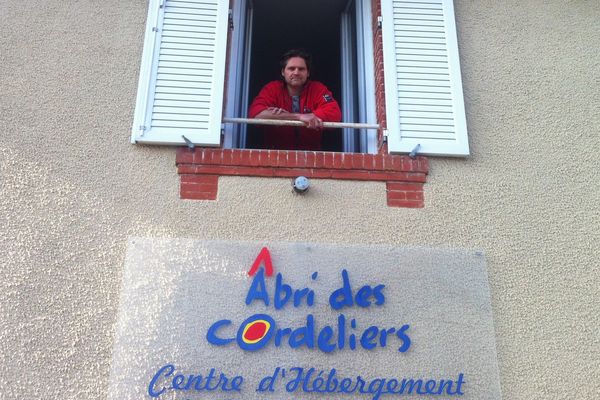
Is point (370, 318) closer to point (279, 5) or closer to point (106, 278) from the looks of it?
point (106, 278)

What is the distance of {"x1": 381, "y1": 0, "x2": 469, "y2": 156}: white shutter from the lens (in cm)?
425

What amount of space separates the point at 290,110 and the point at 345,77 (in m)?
0.72

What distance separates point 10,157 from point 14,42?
1.06 meters

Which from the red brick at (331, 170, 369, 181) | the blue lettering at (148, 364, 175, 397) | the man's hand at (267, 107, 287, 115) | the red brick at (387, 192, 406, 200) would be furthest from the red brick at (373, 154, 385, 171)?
the blue lettering at (148, 364, 175, 397)

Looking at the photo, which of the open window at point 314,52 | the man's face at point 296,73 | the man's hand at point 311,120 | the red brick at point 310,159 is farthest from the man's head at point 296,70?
the red brick at point 310,159

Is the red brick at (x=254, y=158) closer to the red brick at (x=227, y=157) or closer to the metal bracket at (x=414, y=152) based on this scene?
the red brick at (x=227, y=157)

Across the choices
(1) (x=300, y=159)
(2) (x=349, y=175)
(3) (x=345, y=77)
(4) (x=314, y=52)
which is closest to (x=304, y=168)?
(1) (x=300, y=159)

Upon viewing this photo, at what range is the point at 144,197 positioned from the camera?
3924mm

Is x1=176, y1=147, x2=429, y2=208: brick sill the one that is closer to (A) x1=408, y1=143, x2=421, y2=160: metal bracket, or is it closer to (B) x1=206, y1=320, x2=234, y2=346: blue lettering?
(A) x1=408, y1=143, x2=421, y2=160: metal bracket

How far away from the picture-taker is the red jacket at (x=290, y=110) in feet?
14.9

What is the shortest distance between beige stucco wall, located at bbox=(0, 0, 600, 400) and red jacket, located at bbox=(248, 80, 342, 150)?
78 cm

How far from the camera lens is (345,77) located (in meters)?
5.21

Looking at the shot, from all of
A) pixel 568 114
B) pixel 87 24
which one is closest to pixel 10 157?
pixel 87 24

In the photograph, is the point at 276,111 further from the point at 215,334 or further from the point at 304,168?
the point at 215,334
